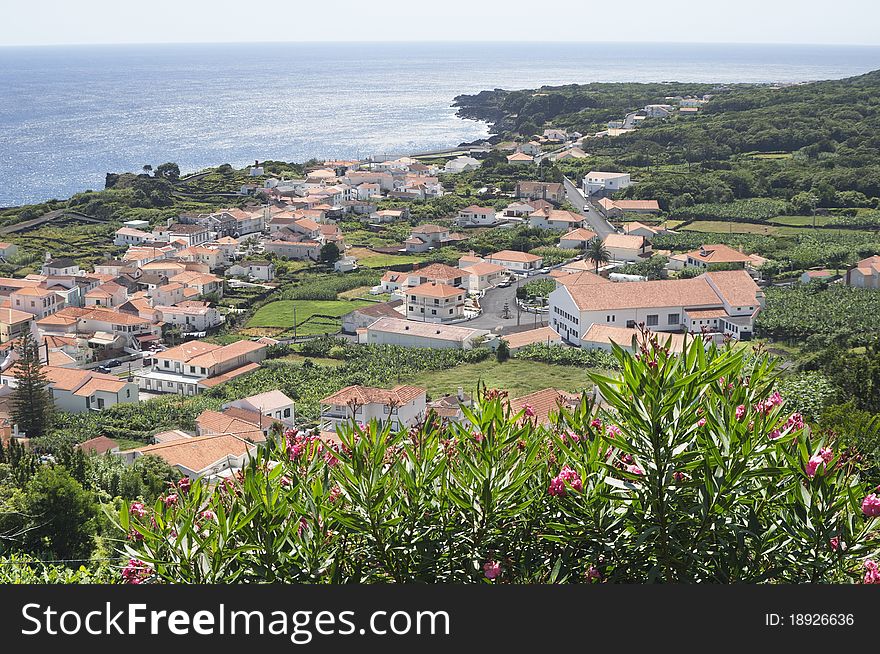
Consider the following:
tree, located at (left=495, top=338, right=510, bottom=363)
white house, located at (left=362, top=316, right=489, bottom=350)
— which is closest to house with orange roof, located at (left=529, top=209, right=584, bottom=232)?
white house, located at (left=362, top=316, right=489, bottom=350)

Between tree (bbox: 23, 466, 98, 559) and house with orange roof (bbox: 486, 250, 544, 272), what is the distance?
25.8 meters

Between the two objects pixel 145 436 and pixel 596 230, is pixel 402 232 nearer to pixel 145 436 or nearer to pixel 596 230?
pixel 596 230

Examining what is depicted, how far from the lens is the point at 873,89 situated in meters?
63.8

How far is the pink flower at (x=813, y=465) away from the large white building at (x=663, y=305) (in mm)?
23086

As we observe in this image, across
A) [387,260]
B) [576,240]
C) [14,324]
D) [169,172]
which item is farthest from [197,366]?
[169,172]

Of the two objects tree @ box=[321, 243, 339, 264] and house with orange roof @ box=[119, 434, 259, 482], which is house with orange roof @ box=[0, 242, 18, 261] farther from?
house with orange roof @ box=[119, 434, 259, 482]

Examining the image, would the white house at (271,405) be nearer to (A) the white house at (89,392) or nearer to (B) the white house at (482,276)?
(A) the white house at (89,392)

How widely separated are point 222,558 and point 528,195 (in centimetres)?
4590

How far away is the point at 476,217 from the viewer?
44719 millimetres

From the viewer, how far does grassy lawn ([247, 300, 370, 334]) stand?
101ft

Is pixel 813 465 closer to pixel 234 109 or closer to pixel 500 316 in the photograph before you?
pixel 500 316

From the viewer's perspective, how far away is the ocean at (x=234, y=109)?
71.0 meters

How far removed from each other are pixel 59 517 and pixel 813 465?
9.61 meters

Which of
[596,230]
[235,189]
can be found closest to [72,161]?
[235,189]
